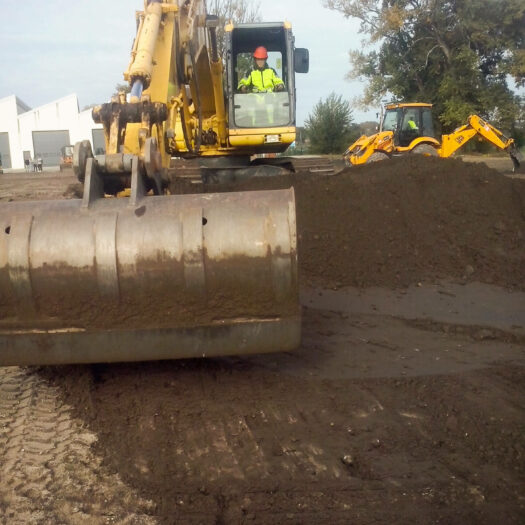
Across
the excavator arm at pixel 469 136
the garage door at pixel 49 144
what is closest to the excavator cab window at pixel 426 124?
the excavator arm at pixel 469 136

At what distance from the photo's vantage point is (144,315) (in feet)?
11.6

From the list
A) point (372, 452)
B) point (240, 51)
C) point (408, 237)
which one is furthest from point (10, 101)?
point (372, 452)

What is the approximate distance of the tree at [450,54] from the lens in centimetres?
3172

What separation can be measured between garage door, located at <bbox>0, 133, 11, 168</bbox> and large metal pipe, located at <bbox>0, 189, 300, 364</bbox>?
187ft

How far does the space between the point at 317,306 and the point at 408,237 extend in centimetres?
190

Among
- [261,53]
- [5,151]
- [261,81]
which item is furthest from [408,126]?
[5,151]

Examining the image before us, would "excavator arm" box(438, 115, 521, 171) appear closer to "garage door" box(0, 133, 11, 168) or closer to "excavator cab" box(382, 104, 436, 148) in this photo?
"excavator cab" box(382, 104, 436, 148)

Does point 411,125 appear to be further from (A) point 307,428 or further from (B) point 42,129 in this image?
(B) point 42,129

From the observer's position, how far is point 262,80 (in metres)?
9.24

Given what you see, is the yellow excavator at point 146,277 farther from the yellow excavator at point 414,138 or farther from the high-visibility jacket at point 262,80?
the yellow excavator at point 414,138

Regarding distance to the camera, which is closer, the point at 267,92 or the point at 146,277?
the point at 146,277

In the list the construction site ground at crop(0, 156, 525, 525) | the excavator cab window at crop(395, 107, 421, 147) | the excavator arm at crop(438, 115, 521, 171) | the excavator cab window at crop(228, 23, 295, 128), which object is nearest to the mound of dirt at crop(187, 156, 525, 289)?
the construction site ground at crop(0, 156, 525, 525)

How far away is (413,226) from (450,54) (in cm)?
2841

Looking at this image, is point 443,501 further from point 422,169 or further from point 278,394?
point 422,169
